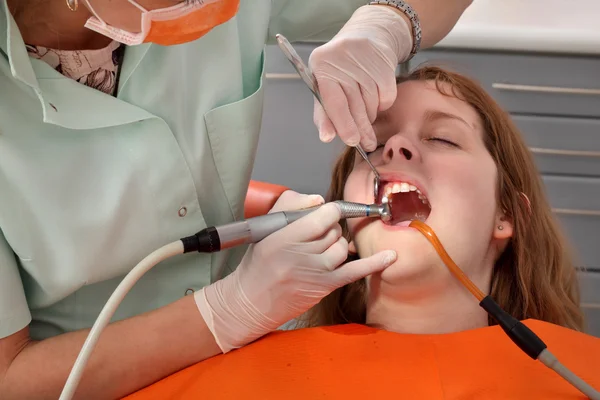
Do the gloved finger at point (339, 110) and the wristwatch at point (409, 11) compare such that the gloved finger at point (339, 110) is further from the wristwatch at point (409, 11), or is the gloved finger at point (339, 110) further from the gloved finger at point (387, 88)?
the wristwatch at point (409, 11)

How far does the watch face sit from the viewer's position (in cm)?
112

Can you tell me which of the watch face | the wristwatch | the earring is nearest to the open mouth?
the watch face

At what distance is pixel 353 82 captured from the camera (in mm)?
1266

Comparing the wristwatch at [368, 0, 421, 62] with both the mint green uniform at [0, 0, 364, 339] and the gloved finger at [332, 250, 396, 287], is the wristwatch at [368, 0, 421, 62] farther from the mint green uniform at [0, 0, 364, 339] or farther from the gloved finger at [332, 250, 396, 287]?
the gloved finger at [332, 250, 396, 287]

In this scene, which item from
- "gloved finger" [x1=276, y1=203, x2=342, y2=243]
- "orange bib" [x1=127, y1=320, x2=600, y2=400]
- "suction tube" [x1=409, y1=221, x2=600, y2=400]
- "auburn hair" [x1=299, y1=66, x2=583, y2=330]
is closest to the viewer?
"suction tube" [x1=409, y1=221, x2=600, y2=400]

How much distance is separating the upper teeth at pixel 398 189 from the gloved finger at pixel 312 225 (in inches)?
6.0

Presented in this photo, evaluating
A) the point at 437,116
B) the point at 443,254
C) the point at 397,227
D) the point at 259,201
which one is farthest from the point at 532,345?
the point at 259,201

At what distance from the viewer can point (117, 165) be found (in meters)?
1.19

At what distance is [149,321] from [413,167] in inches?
24.9

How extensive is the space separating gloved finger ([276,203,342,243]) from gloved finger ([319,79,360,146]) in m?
0.16

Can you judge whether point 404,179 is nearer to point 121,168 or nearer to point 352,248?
point 352,248

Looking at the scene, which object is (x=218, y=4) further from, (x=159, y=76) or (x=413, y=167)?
(x=413, y=167)

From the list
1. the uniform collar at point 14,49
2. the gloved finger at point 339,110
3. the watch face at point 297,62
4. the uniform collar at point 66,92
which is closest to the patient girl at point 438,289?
the gloved finger at point 339,110

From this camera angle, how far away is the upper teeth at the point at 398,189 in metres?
1.30
